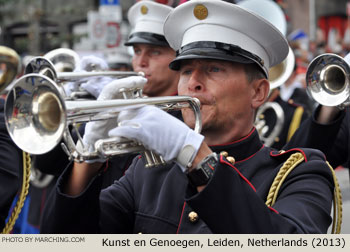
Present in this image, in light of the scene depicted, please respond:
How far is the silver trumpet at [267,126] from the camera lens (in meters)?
5.78

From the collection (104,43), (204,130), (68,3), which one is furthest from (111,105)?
(68,3)

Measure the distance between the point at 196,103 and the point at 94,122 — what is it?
1.28 feet

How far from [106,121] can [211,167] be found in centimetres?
44

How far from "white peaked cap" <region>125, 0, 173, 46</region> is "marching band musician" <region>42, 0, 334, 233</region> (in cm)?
160

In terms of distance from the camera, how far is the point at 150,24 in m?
4.52

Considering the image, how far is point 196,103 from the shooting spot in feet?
7.80

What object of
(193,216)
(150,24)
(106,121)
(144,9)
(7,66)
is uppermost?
(144,9)

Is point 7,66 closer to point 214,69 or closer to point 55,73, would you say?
point 55,73

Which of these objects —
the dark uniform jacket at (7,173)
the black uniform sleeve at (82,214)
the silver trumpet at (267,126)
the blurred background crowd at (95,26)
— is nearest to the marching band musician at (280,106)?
the silver trumpet at (267,126)

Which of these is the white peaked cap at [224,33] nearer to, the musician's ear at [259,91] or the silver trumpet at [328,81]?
the musician's ear at [259,91]

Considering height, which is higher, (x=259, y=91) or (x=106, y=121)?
(x=259, y=91)

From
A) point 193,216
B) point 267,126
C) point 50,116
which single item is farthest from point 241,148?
point 267,126

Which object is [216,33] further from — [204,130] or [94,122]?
[94,122]

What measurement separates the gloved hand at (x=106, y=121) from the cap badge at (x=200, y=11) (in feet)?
1.53
